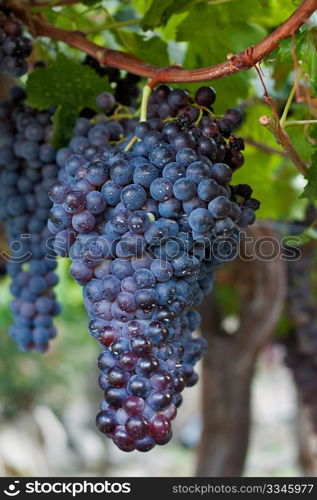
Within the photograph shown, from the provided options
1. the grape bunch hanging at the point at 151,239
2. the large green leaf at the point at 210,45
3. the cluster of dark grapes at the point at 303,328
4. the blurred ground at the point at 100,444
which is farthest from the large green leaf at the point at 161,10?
the blurred ground at the point at 100,444

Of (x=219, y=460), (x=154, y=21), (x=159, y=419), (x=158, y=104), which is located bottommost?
(x=219, y=460)

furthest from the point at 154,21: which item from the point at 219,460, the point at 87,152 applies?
the point at 219,460

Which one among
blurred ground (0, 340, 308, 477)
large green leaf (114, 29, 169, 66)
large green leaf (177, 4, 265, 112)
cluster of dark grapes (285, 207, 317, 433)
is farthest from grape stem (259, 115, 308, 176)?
blurred ground (0, 340, 308, 477)

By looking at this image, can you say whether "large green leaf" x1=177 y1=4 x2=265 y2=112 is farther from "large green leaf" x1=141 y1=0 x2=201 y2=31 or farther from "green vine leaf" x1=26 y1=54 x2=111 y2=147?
"green vine leaf" x1=26 y1=54 x2=111 y2=147

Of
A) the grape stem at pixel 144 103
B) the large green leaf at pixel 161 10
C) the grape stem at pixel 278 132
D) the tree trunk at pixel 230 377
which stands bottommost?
the tree trunk at pixel 230 377

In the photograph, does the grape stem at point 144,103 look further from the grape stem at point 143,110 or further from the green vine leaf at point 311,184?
the green vine leaf at point 311,184
